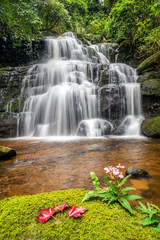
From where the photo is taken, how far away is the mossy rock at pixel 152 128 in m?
6.81

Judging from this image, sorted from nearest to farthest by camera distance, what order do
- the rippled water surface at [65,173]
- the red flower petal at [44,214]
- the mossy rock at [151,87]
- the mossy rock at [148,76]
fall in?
1. the red flower petal at [44,214]
2. the rippled water surface at [65,173]
3. the mossy rock at [151,87]
4. the mossy rock at [148,76]

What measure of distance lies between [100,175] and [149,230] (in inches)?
66.0

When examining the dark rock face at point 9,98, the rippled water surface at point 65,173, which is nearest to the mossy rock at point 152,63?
the rippled water surface at point 65,173

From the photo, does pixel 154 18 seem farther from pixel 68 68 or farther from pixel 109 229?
pixel 109 229

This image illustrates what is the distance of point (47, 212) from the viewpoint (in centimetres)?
121

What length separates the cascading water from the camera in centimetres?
897

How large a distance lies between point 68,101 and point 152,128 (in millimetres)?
5478

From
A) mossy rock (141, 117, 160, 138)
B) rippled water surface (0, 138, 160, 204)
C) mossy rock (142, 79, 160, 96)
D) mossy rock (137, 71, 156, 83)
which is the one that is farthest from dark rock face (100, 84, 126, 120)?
rippled water surface (0, 138, 160, 204)

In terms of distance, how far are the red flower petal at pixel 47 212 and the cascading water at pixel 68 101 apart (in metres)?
6.83

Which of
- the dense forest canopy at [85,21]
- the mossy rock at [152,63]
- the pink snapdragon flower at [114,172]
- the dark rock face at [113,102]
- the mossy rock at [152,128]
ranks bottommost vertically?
the pink snapdragon flower at [114,172]

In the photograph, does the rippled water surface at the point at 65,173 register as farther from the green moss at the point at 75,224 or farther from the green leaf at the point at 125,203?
the green moss at the point at 75,224

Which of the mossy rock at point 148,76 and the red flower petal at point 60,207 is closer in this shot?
the red flower petal at point 60,207

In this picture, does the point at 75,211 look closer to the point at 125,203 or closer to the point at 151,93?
the point at 125,203

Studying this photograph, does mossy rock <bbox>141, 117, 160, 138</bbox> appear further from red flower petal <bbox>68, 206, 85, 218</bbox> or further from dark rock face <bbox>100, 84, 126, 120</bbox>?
red flower petal <bbox>68, 206, 85, 218</bbox>
